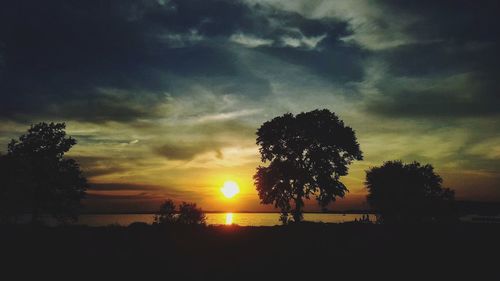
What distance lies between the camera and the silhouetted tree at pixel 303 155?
44156 mm

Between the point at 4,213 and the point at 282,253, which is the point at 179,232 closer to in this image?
the point at 282,253

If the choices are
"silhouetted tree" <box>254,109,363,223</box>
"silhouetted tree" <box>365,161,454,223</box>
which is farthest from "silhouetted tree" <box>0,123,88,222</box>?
"silhouetted tree" <box>365,161,454,223</box>

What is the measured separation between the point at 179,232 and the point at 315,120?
2646 cm

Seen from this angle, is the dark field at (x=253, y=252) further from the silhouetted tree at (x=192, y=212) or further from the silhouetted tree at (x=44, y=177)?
the silhouetted tree at (x=192, y=212)

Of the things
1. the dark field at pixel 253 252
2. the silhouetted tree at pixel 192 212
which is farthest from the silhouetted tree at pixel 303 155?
the silhouetted tree at pixel 192 212

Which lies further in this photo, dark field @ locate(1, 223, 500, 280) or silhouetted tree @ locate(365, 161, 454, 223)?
silhouetted tree @ locate(365, 161, 454, 223)

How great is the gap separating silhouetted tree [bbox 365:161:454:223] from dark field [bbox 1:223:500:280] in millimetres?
47013

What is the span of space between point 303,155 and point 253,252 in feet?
91.8

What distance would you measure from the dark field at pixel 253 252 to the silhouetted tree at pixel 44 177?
2899 centimetres

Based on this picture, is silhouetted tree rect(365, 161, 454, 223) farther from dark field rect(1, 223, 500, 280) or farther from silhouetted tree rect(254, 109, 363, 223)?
dark field rect(1, 223, 500, 280)

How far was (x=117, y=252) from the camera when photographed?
56.4ft

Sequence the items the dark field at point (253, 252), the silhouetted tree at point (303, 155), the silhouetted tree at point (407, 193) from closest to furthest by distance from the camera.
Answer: the dark field at point (253, 252) → the silhouetted tree at point (303, 155) → the silhouetted tree at point (407, 193)

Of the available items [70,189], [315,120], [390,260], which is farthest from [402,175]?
[390,260]

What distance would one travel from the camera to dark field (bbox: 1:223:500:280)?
14852mm
